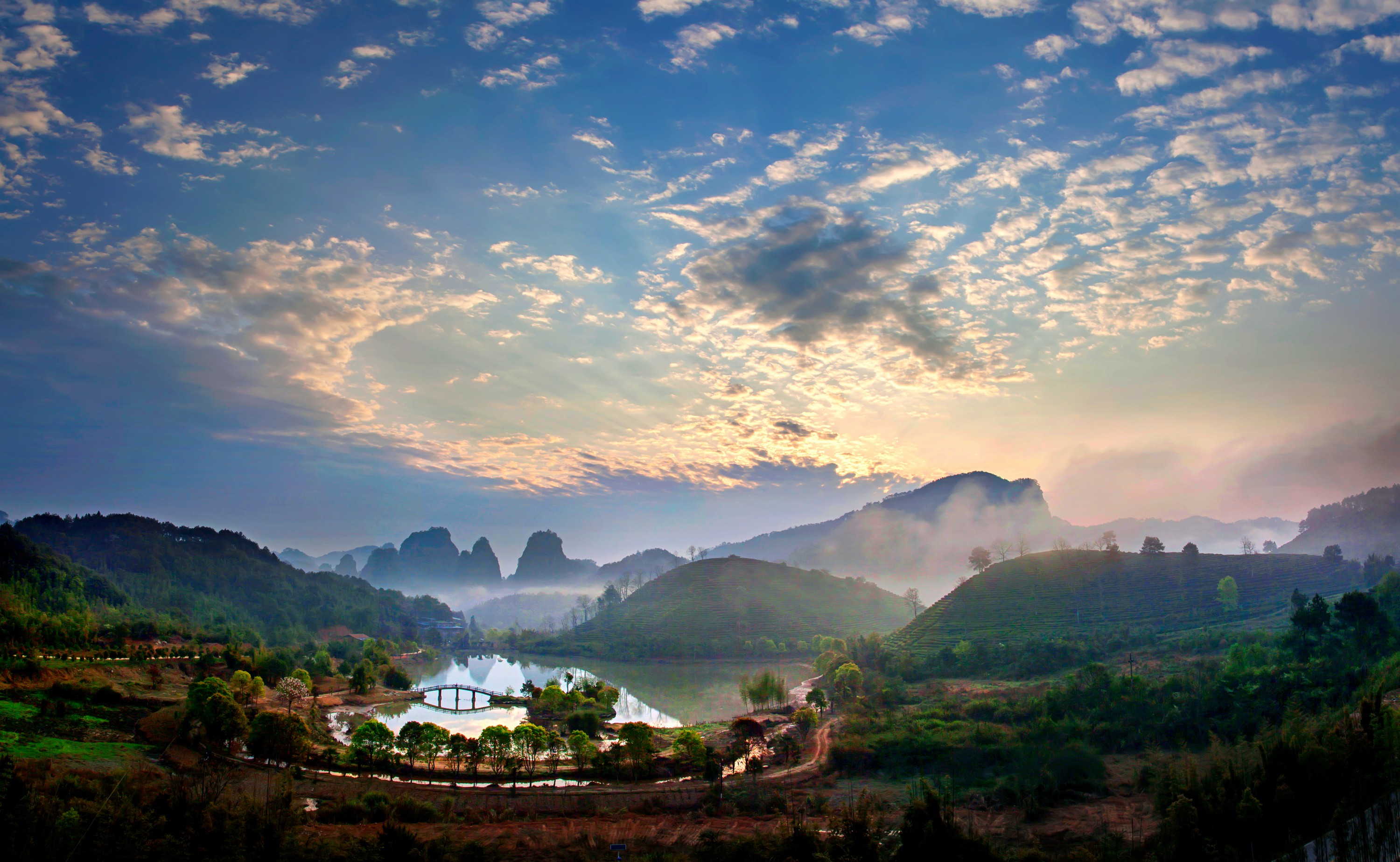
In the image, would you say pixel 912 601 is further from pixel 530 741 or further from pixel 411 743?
pixel 411 743

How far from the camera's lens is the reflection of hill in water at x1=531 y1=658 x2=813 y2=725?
46.9m

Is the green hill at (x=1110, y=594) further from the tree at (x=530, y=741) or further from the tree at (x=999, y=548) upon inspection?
the tree at (x=999, y=548)

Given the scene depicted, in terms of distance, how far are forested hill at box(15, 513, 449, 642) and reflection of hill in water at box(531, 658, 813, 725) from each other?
108 feet

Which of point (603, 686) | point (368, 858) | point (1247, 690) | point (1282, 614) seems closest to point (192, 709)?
point (368, 858)

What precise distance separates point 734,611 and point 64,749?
74.0 metres

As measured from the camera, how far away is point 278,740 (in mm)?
24281

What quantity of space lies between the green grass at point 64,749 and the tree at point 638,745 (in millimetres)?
16163

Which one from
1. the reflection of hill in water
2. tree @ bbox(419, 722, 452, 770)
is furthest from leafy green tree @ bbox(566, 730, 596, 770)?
the reflection of hill in water

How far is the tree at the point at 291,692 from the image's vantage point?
35531mm

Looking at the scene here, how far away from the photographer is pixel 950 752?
24.6 metres

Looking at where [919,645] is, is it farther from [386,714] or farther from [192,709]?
[192,709]

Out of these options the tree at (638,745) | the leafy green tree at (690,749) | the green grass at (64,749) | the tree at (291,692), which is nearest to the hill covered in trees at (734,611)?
the tree at (291,692)

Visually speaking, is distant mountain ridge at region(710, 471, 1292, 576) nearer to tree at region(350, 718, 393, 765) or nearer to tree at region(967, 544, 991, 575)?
tree at region(967, 544, 991, 575)

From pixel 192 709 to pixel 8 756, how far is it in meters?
16.3
